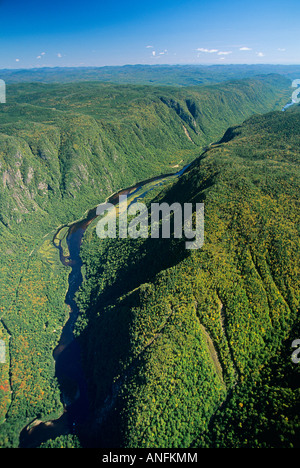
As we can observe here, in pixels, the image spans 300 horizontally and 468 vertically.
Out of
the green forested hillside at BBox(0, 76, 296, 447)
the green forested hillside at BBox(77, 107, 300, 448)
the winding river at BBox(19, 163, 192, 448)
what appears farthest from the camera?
the winding river at BBox(19, 163, 192, 448)

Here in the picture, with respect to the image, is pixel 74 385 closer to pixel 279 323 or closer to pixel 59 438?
pixel 59 438

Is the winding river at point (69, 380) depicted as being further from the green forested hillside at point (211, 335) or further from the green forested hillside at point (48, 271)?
the green forested hillside at point (211, 335)

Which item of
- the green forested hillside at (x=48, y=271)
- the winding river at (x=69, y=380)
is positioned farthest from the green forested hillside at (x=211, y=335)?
the winding river at (x=69, y=380)

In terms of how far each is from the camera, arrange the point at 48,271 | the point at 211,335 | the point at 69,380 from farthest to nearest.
Answer: the point at 48,271 < the point at 69,380 < the point at 211,335

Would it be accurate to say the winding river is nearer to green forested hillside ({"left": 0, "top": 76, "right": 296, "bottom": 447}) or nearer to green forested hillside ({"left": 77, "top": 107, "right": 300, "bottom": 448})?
green forested hillside ({"left": 0, "top": 76, "right": 296, "bottom": 447})

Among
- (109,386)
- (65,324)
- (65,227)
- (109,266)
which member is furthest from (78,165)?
(109,386)

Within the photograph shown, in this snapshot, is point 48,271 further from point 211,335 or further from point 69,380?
point 211,335

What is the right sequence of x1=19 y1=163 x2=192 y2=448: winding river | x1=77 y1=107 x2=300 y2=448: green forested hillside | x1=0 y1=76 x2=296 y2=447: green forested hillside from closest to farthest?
x1=77 y1=107 x2=300 y2=448: green forested hillside, x1=0 y1=76 x2=296 y2=447: green forested hillside, x1=19 y1=163 x2=192 y2=448: winding river

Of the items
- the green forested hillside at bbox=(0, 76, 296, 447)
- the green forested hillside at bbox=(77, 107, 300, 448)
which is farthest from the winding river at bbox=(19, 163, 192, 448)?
the green forested hillside at bbox=(77, 107, 300, 448)

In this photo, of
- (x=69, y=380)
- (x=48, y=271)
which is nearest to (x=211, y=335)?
(x=69, y=380)
